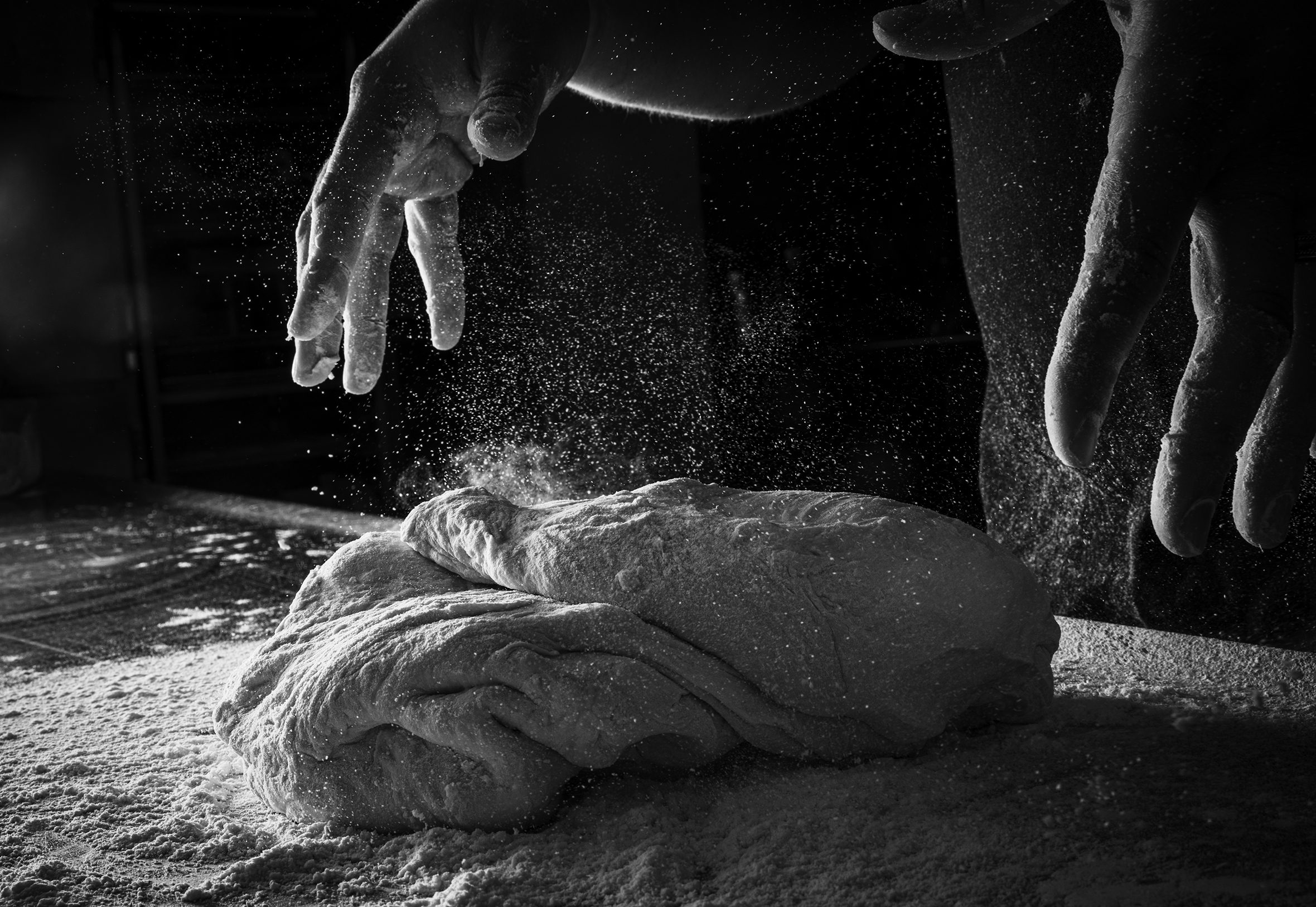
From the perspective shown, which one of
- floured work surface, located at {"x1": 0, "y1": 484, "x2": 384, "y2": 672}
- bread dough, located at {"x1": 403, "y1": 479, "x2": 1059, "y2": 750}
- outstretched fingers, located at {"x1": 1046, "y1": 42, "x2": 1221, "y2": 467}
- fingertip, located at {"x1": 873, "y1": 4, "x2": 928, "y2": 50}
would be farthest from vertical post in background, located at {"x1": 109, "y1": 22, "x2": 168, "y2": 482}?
outstretched fingers, located at {"x1": 1046, "y1": 42, "x2": 1221, "y2": 467}

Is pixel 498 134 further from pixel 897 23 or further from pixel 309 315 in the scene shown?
Result: pixel 897 23

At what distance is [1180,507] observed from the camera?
91 centimetres

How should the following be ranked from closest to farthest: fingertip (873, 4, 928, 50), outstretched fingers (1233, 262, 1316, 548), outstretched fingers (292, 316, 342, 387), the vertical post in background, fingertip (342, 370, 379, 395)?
outstretched fingers (1233, 262, 1316, 548)
fingertip (873, 4, 928, 50)
outstretched fingers (292, 316, 342, 387)
fingertip (342, 370, 379, 395)
the vertical post in background

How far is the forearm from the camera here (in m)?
1.69

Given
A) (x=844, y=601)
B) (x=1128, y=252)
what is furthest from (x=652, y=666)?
(x=1128, y=252)

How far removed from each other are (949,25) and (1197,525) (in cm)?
55

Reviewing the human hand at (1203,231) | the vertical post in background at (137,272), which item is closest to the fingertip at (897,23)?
the human hand at (1203,231)

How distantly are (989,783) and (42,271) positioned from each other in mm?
5410

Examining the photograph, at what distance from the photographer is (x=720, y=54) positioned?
1.77 meters

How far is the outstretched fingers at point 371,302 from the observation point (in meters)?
1.47

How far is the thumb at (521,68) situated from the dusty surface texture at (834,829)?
0.74 m

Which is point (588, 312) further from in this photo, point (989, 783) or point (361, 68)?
point (989, 783)

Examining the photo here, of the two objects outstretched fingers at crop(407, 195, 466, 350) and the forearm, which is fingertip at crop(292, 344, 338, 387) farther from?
the forearm

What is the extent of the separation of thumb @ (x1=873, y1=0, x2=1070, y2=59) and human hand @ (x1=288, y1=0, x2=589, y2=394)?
45cm
